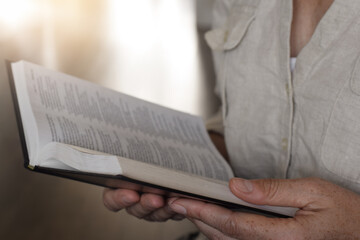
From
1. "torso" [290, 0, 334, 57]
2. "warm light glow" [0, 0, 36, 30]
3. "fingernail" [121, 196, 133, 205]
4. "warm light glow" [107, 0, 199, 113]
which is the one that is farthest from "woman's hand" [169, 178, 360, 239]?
"warm light glow" [107, 0, 199, 113]

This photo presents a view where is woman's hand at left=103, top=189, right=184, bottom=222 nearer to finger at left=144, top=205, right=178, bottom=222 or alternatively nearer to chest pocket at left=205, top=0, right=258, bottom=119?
finger at left=144, top=205, right=178, bottom=222

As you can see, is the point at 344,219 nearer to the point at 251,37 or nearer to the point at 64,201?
the point at 251,37

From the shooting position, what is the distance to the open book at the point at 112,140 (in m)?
0.58

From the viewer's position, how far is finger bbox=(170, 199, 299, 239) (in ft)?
2.07

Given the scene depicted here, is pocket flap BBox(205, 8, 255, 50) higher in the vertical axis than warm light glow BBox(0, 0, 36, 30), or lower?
lower

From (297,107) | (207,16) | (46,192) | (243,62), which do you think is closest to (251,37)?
(243,62)

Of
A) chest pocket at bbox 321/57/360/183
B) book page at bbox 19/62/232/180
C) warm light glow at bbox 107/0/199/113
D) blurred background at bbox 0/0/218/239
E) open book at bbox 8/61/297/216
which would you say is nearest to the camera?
open book at bbox 8/61/297/216

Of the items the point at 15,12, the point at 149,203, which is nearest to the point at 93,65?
the point at 15,12

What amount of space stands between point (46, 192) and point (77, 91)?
0.34m

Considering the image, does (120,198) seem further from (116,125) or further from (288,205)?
(288,205)

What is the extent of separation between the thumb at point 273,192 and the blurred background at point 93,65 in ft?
1.71

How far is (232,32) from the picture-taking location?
3.43 ft

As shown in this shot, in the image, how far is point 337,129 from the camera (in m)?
0.81

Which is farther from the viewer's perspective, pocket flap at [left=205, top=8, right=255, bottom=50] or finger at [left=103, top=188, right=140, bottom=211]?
pocket flap at [left=205, top=8, right=255, bottom=50]
